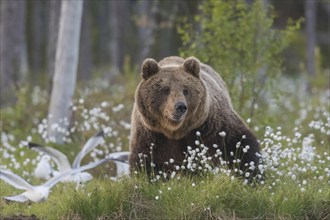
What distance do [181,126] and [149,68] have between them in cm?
65

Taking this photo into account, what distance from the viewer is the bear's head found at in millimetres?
7621

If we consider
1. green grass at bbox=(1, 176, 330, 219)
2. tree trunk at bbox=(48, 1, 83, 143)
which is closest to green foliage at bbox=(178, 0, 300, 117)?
tree trunk at bbox=(48, 1, 83, 143)

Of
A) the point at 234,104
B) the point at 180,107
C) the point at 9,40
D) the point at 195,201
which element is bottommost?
the point at 195,201

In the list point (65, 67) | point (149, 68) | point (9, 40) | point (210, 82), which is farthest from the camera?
point (9, 40)

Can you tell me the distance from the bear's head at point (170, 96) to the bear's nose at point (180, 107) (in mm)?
138

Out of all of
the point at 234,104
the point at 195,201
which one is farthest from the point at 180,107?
the point at 234,104

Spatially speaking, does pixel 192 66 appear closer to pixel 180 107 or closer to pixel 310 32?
Answer: pixel 180 107

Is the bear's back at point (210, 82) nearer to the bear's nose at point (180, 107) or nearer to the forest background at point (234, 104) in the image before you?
the forest background at point (234, 104)

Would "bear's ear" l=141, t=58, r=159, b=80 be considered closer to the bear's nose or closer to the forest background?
the bear's nose

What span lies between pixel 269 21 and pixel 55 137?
143 inches

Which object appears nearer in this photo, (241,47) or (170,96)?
(170,96)

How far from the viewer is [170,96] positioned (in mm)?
7527

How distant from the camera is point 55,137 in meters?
12.0

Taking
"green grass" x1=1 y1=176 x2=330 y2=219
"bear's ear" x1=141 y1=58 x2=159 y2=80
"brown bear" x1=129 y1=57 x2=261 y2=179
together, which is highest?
"bear's ear" x1=141 y1=58 x2=159 y2=80
